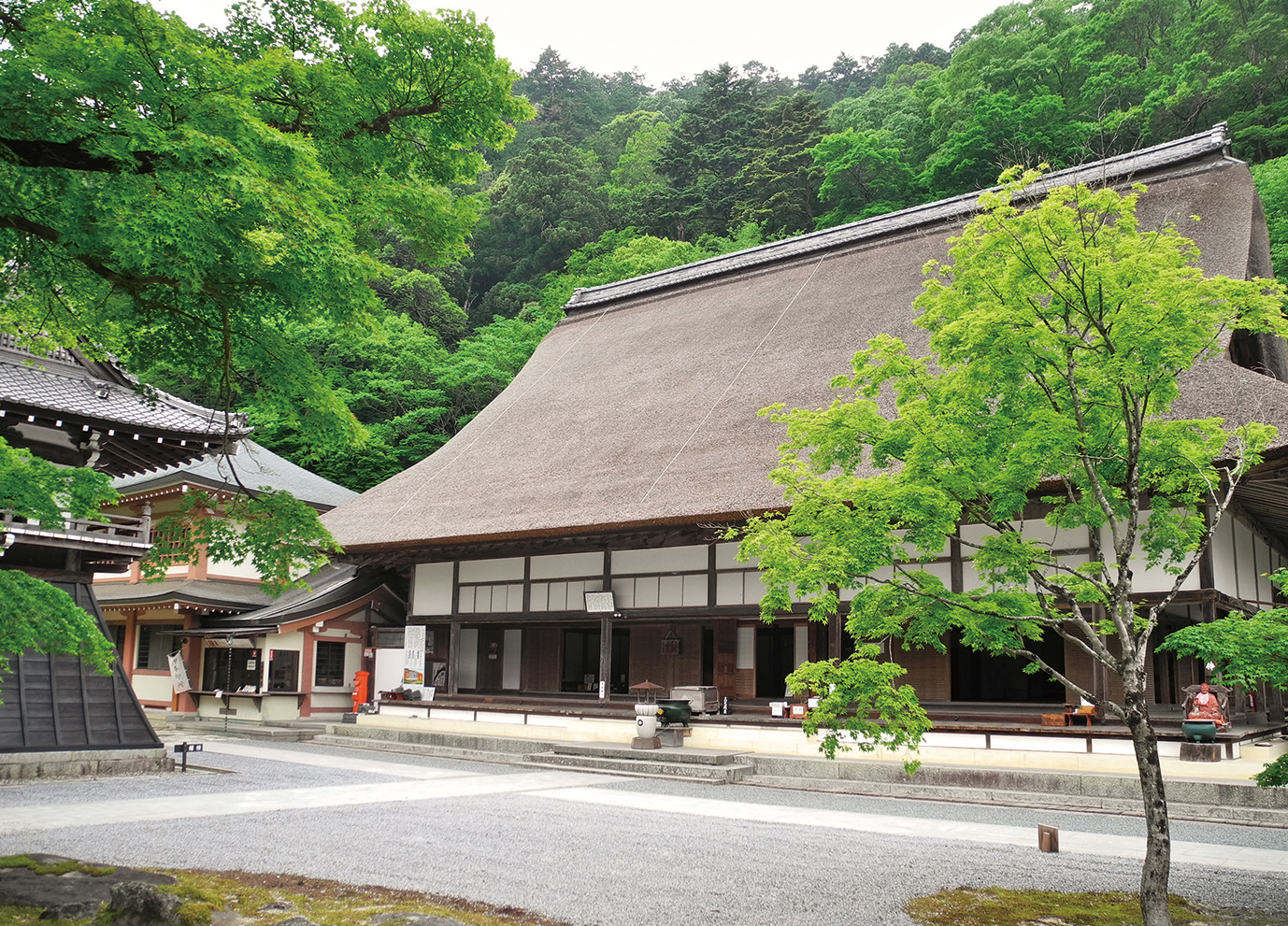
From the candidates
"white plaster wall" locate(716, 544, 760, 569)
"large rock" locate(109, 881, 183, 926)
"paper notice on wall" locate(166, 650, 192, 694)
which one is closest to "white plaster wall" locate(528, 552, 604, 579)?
"white plaster wall" locate(716, 544, 760, 569)

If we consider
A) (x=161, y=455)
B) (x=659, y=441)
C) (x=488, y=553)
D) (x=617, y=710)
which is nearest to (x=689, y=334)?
(x=659, y=441)

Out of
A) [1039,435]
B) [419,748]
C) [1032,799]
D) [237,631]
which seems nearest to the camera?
[1039,435]

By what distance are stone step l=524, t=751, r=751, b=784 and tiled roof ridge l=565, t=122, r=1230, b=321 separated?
9247 mm

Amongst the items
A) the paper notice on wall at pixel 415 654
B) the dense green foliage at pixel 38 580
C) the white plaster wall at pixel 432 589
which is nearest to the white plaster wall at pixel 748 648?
the white plaster wall at pixel 432 589

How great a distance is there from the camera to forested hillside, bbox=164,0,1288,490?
27266 millimetres

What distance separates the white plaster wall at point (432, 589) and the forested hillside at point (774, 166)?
2.91m

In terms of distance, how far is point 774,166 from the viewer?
37.6m

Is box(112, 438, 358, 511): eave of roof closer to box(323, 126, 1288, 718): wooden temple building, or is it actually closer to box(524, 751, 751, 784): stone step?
box(323, 126, 1288, 718): wooden temple building

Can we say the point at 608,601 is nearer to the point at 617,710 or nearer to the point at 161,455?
the point at 617,710

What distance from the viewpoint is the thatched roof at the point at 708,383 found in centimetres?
1473

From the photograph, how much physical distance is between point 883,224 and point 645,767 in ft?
42.5

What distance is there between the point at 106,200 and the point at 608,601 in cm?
1294

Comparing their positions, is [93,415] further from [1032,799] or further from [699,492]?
[1032,799]

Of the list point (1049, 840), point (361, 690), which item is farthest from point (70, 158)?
point (361, 690)
